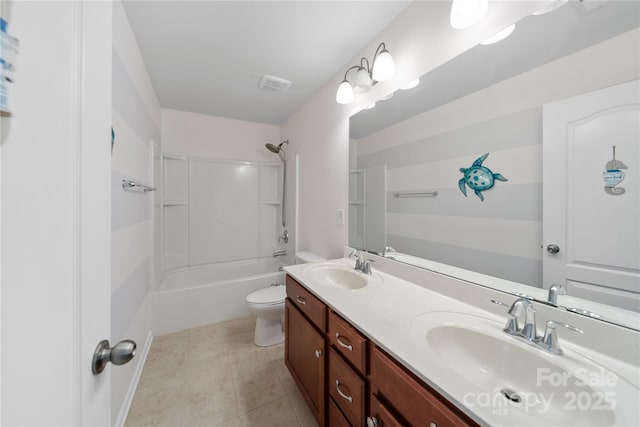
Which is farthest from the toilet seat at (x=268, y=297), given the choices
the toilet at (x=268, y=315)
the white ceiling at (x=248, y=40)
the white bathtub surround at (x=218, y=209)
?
the white ceiling at (x=248, y=40)

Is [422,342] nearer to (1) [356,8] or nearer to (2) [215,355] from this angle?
(1) [356,8]

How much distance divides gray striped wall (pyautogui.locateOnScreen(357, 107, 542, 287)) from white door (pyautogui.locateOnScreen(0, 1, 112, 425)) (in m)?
1.29

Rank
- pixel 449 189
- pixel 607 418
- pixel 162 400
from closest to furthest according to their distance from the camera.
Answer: pixel 607 418
pixel 449 189
pixel 162 400

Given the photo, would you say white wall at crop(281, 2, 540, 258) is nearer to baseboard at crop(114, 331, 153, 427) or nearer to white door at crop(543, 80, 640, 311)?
white door at crop(543, 80, 640, 311)

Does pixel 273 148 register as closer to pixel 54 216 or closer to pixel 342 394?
pixel 342 394

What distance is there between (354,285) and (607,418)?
42.6 inches

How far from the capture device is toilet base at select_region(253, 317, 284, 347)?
2080mm

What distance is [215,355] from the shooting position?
1.95m

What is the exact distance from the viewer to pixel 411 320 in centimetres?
91

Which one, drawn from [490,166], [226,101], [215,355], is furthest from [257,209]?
[490,166]

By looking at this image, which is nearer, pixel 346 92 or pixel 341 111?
pixel 346 92

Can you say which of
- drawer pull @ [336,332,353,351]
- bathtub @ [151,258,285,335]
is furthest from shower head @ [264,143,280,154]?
drawer pull @ [336,332,353,351]

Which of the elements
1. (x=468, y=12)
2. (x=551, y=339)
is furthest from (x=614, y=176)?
(x=468, y=12)

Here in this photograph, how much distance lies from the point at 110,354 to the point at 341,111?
199cm
